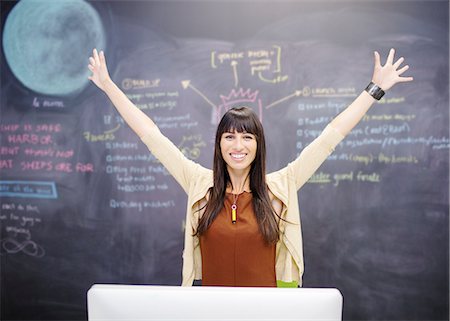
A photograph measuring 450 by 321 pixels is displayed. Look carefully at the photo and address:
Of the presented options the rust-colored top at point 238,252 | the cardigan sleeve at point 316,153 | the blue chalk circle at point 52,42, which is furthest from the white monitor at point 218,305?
the blue chalk circle at point 52,42

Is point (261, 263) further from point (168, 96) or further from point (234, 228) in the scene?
point (168, 96)

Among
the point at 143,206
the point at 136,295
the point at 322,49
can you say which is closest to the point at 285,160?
the point at 322,49

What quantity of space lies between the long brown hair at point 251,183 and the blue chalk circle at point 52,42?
1.73 metres

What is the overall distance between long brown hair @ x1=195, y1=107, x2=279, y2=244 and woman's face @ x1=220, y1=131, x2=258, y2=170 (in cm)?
2

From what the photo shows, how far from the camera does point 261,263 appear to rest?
1.54 m

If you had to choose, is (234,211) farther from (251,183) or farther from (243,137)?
(243,137)

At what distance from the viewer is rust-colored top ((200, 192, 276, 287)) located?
1516 mm

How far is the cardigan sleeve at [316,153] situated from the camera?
159 cm

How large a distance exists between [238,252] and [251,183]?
0.79 feet

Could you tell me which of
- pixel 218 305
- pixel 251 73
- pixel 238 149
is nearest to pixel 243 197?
pixel 238 149

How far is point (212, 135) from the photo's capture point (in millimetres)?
2936

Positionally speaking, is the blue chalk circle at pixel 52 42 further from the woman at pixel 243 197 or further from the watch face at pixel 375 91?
the watch face at pixel 375 91

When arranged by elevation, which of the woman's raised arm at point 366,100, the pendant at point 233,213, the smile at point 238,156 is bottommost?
the pendant at point 233,213

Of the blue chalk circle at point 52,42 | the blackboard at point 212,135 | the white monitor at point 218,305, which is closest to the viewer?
the white monitor at point 218,305
